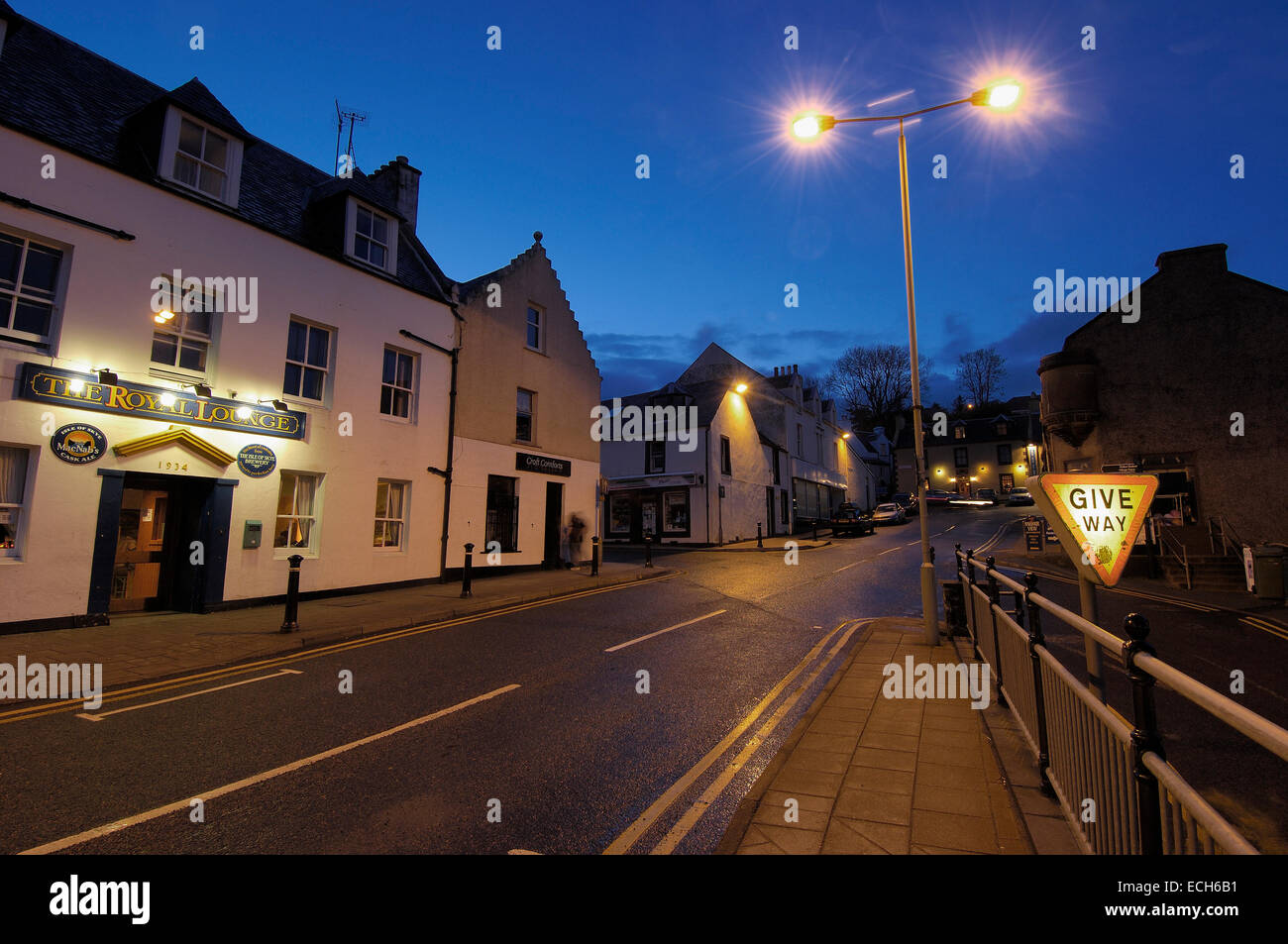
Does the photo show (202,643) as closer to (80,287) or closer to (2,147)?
(80,287)

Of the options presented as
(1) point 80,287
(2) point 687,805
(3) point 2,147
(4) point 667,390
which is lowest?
(2) point 687,805

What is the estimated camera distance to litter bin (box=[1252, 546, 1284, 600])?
13469 mm

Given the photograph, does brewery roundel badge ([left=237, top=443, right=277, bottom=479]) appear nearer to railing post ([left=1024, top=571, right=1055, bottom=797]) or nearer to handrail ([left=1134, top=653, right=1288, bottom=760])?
railing post ([left=1024, top=571, right=1055, bottom=797])

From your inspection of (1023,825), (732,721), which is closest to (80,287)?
(732,721)

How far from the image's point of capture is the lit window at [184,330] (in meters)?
10.7

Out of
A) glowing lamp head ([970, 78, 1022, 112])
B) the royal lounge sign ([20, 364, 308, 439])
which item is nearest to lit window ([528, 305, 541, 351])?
the royal lounge sign ([20, 364, 308, 439])

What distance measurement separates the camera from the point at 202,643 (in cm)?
834

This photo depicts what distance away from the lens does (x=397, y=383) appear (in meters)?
15.1

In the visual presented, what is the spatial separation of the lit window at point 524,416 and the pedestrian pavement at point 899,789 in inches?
577

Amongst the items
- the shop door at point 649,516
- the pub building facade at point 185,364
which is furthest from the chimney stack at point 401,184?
the shop door at point 649,516

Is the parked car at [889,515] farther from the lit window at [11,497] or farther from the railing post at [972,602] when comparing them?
the lit window at [11,497]

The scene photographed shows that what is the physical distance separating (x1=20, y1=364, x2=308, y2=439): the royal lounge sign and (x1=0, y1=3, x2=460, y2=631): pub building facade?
1.1 inches
